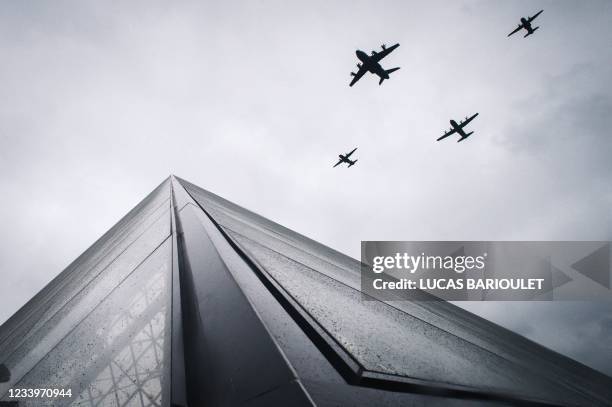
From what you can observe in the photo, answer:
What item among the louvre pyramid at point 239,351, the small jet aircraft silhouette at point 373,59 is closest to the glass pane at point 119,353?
the louvre pyramid at point 239,351

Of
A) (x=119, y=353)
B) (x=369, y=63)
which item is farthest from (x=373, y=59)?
(x=119, y=353)

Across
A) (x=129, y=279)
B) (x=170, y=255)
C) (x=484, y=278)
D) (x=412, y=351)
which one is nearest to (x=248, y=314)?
(x=412, y=351)

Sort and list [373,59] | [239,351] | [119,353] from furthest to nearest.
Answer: [373,59], [119,353], [239,351]

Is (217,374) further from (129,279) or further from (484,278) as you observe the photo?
(484,278)

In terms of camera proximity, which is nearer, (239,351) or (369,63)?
(239,351)

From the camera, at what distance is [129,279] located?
9.18 ft

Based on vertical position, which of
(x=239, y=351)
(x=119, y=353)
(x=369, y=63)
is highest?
(x=369, y=63)

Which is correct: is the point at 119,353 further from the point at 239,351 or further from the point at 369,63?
the point at 369,63

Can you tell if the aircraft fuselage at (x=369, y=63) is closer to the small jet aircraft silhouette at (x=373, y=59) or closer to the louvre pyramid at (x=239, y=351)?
the small jet aircraft silhouette at (x=373, y=59)

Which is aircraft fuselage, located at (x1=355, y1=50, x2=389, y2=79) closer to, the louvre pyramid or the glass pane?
the louvre pyramid

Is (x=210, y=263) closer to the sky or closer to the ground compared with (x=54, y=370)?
closer to the sky

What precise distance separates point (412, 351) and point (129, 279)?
7.62 ft

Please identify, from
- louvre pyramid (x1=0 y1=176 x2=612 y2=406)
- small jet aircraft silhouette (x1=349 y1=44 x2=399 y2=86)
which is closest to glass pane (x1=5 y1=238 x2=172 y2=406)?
louvre pyramid (x1=0 y1=176 x2=612 y2=406)

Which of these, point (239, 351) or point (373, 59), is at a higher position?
point (373, 59)
